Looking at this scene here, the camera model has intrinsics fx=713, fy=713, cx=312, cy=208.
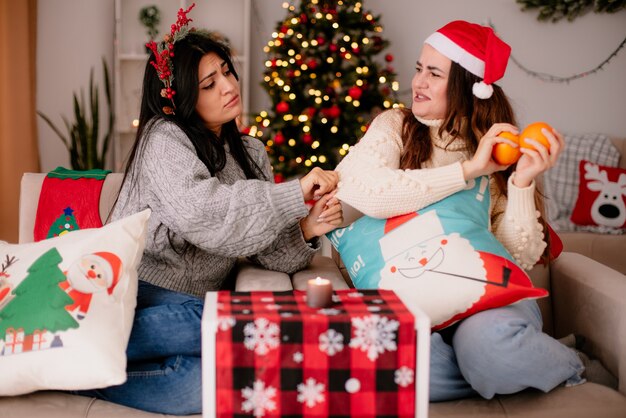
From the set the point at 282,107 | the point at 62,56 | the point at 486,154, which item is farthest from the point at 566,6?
the point at 486,154

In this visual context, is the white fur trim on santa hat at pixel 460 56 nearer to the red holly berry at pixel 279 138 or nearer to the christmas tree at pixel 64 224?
the christmas tree at pixel 64 224

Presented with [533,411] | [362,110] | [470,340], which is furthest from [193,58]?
[362,110]

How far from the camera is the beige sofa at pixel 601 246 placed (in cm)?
370

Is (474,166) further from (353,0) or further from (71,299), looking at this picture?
(353,0)

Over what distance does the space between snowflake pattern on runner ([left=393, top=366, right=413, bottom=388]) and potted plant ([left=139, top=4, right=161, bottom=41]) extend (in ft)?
12.3

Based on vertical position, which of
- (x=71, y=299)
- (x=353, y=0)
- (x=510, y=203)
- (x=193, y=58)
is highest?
(x=353, y=0)

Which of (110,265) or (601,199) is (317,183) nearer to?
(110,265)

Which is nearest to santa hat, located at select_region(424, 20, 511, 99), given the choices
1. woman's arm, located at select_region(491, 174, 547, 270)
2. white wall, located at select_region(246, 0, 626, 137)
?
woman's arm, located at select_region(491, 174, 547, 270)

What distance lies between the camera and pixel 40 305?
1.50m

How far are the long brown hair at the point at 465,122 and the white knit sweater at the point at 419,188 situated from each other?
0.03 meters

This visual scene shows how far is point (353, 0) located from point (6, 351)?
321 centimetres

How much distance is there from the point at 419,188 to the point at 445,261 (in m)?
0.21

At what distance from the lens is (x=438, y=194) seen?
72.0 inches

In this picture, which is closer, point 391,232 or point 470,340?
point 470,340
